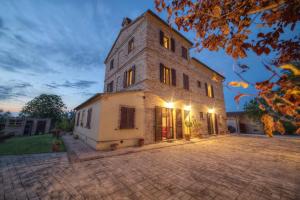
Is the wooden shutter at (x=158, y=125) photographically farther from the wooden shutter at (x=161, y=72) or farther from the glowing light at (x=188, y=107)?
the glowing light at (x=188, y=107)

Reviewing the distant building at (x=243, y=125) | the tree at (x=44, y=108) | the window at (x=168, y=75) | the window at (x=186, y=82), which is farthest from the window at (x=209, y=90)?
the tree at (x=44, y=108)

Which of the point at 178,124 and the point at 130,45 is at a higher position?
the point at 130,45

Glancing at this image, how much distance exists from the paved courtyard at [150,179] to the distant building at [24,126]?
50.9ft

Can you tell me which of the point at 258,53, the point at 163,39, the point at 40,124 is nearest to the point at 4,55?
the point at 40,124

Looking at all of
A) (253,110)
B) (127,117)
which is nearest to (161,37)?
(127,117)

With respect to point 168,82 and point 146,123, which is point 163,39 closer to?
point 168,82

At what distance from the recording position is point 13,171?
147 inches

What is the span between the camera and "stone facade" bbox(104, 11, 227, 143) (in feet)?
28.4

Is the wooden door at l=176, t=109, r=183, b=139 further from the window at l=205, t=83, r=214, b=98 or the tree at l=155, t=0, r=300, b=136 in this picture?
the tree at l=155, t=0, r=300, b=136

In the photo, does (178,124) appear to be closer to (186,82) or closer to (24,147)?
(186,82)

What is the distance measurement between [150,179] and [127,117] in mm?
4482

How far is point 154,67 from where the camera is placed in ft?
29.8

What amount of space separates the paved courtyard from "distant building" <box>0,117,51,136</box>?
50.9 feet

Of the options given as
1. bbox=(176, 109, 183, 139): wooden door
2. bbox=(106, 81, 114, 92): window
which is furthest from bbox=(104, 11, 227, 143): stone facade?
bbox=(176, 109, 183, 139): wooden door
